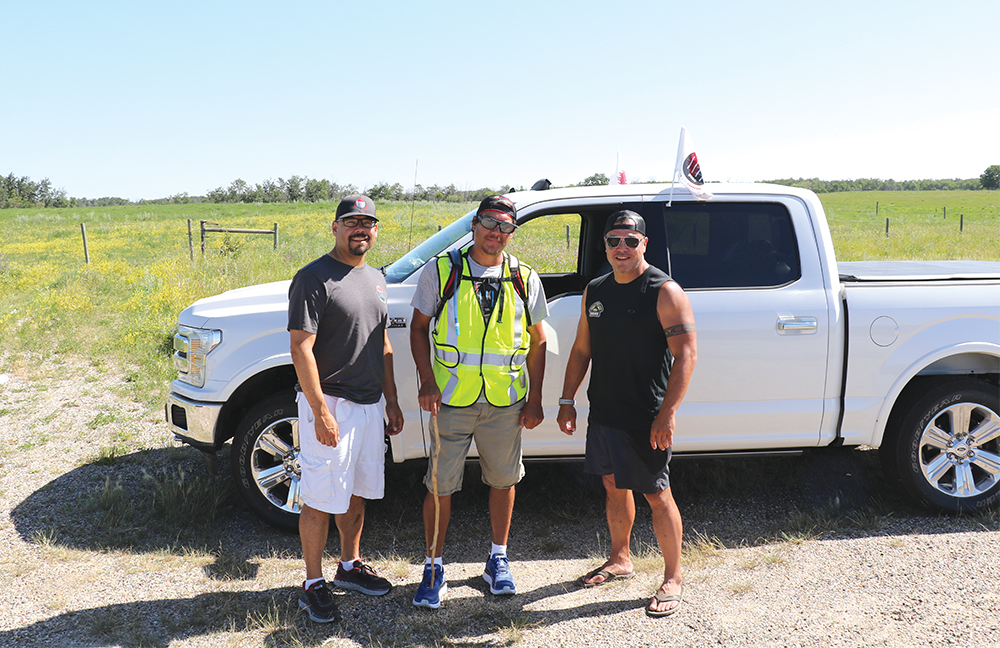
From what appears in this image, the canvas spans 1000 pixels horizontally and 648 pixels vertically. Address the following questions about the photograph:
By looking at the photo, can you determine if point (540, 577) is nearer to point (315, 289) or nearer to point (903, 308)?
point (315, 289)

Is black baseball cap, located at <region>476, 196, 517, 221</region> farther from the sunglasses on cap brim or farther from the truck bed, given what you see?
the truck bed

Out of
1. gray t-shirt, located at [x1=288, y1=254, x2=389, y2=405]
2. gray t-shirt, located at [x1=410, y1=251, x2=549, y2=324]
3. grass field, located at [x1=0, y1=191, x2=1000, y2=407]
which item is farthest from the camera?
grass field, located at [x1=0, y1=191, x2=1000, y2=407]

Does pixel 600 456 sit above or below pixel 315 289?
below


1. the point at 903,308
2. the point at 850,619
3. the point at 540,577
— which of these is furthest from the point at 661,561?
the point at 903,308

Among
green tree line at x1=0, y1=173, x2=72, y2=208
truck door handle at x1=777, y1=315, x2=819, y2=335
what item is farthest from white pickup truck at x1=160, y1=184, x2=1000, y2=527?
green tree line at x1=0, y1=173, x2=72, y2=208

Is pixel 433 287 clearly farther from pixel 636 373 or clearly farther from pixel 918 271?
pixel 918 271

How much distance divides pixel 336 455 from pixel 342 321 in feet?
2.05

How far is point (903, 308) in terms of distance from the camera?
406 centimetres

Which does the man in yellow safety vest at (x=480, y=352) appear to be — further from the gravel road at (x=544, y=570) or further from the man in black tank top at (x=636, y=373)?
the gravel road at (x=544, y=570)

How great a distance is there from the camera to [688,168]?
12.9ft

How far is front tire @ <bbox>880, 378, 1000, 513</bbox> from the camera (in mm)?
4172

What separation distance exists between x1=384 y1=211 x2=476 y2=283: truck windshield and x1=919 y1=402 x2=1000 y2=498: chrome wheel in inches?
121

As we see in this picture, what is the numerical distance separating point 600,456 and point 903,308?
83.7 inches

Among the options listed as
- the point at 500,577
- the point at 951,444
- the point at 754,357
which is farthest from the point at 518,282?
the point at 951,444
